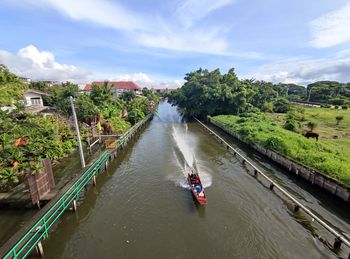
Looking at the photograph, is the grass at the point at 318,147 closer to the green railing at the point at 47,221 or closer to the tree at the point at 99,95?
the green railing at the point at 47,221

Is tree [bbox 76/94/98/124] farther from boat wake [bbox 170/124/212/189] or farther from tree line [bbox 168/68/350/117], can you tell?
tree line [bbox 168/68/350/117]

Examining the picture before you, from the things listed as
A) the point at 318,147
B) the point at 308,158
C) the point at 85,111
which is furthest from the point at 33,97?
the point at 318,147

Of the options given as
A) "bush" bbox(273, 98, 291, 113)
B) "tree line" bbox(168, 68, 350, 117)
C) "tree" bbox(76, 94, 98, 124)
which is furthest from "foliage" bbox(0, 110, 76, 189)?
"bush" bbox(273, 98, 291, 113)

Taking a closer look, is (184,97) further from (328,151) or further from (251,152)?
(328,151)

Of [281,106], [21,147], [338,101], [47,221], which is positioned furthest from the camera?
[338,101]

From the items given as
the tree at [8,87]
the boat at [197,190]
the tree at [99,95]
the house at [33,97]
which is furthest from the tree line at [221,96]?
the tree at [8,87]

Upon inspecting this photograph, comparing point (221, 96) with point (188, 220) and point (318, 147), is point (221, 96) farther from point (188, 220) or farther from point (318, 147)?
point (188, 220)

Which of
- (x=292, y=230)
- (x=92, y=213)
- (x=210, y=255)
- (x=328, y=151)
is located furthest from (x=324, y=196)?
(x=92, y=213)
